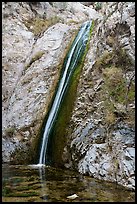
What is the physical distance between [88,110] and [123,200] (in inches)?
138

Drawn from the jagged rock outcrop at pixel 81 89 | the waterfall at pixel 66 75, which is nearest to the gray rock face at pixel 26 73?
the jagged rock outcrop at pixel 81 89

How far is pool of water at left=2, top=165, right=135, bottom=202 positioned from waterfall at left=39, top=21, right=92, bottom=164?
58.3 inches

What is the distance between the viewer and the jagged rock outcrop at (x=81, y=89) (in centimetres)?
754

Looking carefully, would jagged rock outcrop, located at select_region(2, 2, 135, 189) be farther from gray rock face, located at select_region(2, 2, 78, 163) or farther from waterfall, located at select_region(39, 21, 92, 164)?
waterfall, located at select_region(39, 21, 92, 164)

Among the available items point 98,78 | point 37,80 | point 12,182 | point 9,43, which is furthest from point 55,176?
point 9,43

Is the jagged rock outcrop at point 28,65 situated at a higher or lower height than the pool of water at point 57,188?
higher

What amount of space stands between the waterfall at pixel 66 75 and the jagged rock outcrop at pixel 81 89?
1.34ft

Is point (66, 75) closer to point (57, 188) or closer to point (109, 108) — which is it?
point (109, 108)

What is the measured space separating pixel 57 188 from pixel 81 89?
3.83 m

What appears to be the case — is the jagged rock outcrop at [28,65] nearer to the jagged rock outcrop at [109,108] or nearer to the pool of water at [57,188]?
the jagged rock outcrop at [109,108]

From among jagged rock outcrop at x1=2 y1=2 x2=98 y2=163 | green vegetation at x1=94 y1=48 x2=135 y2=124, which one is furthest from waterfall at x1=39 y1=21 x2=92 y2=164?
green vegetation at x1=94 y1=48 x2=135 y2=124

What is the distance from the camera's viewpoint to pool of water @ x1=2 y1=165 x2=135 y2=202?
582 cm

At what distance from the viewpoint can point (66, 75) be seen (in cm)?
1105

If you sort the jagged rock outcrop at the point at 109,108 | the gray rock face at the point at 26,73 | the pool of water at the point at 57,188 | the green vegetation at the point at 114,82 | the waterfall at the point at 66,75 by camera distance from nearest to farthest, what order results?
the pool of water at the point at 57,188 < the jagged rock outcrop at the point at 109,108 < the green vegetation at the point at 114,82 < the waterfall at the point at 66,75 < the gray rock face at the point at 26,73
